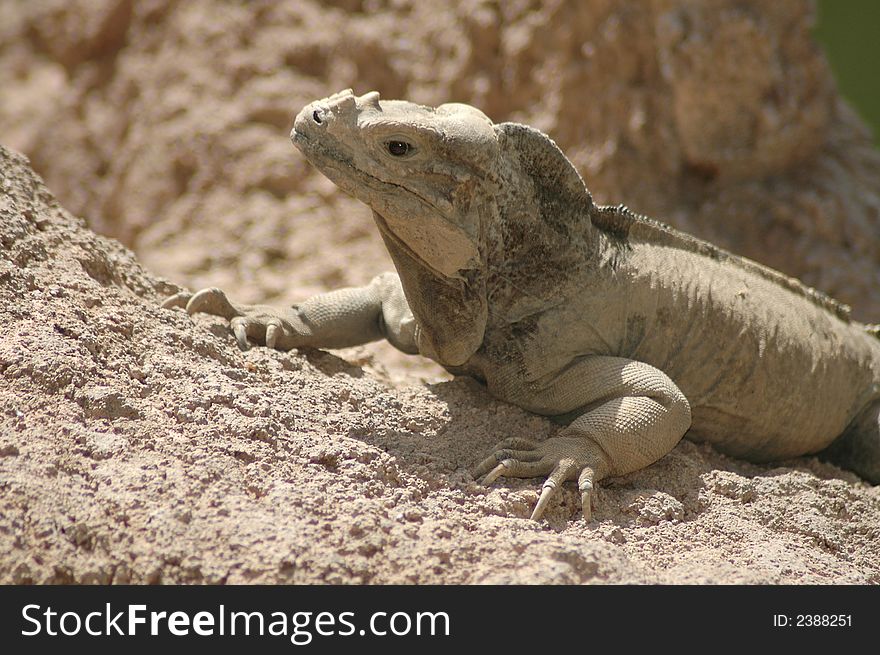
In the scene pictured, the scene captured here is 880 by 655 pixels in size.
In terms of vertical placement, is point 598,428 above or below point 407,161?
below

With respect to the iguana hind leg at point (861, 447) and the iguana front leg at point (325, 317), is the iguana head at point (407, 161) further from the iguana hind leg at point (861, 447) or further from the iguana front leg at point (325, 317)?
the iguana hind leg at point (861, 447)

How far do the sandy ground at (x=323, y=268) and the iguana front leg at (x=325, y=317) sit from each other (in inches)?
4.5

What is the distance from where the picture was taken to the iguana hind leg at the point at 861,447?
5.01m

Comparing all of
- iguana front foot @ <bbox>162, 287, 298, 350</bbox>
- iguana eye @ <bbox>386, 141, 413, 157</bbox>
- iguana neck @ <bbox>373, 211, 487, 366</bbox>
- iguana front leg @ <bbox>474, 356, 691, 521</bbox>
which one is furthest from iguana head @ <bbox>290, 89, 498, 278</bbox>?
iguana front foot @ <bbox>162, 287, 298, 350</bbox>

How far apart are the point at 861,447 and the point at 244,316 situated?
3.22m

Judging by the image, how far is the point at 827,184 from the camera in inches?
317

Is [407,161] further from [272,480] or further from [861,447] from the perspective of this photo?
[861,447]

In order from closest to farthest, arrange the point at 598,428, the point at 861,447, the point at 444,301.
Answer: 1. the point at 598,428
2. the point at 444,301
3. the point at 861,447

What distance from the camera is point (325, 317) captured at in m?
4.48

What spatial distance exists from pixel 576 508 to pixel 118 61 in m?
7.80

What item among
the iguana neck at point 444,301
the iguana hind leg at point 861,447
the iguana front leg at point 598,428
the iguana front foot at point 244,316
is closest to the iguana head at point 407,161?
the iguana neck at point 444,301

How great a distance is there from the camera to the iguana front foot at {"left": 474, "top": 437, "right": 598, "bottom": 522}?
3498 mm

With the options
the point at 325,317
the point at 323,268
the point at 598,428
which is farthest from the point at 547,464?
the point at 323,268

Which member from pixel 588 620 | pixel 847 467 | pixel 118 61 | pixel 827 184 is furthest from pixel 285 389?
pixel 118 61
